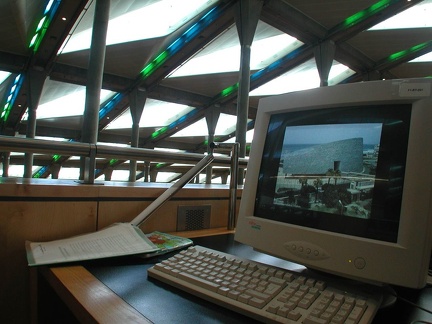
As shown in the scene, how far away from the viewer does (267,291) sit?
0.64m

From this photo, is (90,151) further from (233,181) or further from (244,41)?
(244,41)

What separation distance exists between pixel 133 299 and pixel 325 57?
851 centimetres

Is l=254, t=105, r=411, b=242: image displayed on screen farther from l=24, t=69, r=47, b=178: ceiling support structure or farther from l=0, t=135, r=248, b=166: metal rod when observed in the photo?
l=24, t=69, r=47, b=178: ceiling support structure

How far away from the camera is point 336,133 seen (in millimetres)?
821

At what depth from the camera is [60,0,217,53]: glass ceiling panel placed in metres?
6.80

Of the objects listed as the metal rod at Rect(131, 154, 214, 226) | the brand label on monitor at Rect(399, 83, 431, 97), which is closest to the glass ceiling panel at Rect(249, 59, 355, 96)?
the metal rod at Rect(131, 154, 214, 226)

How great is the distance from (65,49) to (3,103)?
442 centimetres

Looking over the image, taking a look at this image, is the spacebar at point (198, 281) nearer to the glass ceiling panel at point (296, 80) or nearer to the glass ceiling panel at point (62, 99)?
the glass ceiling panel at point (62, 99)

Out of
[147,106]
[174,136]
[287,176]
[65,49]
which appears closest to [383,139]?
[287,176]

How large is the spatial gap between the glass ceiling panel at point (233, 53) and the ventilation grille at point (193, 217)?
7378 millimetres

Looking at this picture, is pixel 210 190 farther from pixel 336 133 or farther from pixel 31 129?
pixel 31 129

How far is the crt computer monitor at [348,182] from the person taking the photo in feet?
2.15

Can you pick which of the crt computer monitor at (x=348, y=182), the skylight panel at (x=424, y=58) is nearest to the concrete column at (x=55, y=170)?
the skylight panel at (x=424, y=58)

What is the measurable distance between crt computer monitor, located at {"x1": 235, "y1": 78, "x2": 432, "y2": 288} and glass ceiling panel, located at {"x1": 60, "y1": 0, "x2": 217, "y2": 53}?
22.0ft
